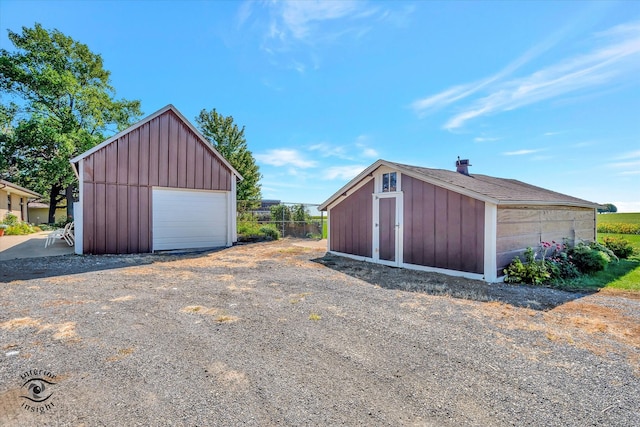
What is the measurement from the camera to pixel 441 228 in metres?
7.35

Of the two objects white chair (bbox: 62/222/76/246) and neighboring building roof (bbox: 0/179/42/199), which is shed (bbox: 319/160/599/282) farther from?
neighboring building roof (bbox: 0/179/42/199)

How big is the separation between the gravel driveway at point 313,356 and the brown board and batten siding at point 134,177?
4050mm

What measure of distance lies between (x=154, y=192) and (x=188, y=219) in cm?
153

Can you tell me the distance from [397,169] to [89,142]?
68.1 feet

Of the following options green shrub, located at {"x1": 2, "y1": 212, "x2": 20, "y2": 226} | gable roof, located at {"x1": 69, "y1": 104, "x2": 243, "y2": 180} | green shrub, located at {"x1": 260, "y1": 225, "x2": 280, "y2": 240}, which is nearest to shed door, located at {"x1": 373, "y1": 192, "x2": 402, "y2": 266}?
gable roof, located at {"x1": 69, "y1": 104, "x2": 243, "y2": 180}

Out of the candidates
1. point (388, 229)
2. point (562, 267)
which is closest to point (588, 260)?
point (562, 267)

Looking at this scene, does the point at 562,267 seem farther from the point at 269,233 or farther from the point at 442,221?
the point at 269,233

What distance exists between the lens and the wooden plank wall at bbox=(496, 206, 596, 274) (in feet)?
22.0

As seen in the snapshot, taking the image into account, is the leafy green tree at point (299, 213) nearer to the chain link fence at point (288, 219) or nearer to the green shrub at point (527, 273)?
the chain link fence at point (288, 219)

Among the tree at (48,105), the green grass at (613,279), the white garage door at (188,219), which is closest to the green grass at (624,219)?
the green grass at (613,279)

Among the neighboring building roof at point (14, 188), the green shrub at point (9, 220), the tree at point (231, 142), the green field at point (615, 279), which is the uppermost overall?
the tree at point (231, 142)

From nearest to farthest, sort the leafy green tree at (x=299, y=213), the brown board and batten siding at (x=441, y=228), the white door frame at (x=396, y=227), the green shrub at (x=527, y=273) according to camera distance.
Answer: the green shrub at (x=527, y=273)
the brown board and batten siding at (x=441, y=228)
the white door frame at (x=396, y=227)
the leafy green tree at (x=299, y=213)

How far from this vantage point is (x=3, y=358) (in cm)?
282

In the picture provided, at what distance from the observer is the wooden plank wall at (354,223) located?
30.3ft
